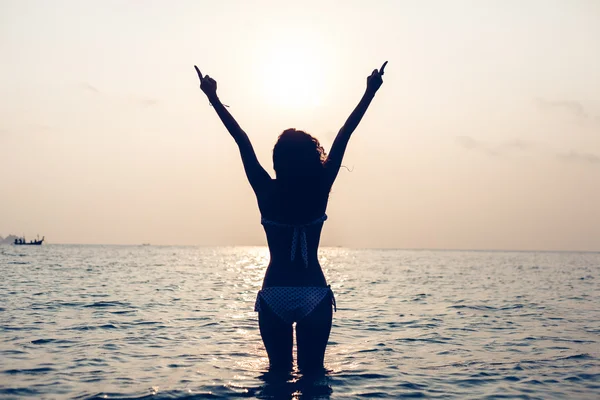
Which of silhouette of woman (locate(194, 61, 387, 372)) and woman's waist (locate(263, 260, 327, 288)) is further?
woman's waist (locate(263, 260, 327, 288))

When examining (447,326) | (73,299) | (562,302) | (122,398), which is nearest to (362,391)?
(122,398)

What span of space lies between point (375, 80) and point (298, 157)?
3.65ft

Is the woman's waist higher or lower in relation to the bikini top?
lower

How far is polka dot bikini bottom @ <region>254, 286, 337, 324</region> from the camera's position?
16.9 ft

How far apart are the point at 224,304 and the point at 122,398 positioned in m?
11.7

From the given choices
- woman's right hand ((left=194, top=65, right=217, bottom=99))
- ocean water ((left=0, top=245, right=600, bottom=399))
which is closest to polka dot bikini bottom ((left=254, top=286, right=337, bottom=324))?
ocean water ((left=0, top=245, right=600, bottom=399))

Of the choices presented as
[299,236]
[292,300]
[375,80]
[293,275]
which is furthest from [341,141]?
[292,300]

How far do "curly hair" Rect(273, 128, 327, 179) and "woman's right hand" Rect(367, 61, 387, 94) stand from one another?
799 mm

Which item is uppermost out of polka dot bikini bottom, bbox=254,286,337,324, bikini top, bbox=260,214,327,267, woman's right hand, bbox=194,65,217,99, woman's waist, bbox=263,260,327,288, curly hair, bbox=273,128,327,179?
woman's right hand, bbox=194,65,217,99

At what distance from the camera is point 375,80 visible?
18.0 ft

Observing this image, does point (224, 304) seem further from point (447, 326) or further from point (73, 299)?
point (447, 326)

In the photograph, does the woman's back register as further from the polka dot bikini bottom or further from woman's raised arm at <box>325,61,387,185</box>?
woman's raised arm at <box>325,61,387,185</box>

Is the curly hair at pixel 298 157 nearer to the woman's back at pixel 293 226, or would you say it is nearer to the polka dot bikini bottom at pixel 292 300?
the woman's back at pixel 293 226

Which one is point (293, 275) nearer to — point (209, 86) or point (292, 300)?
point (292, 300)
